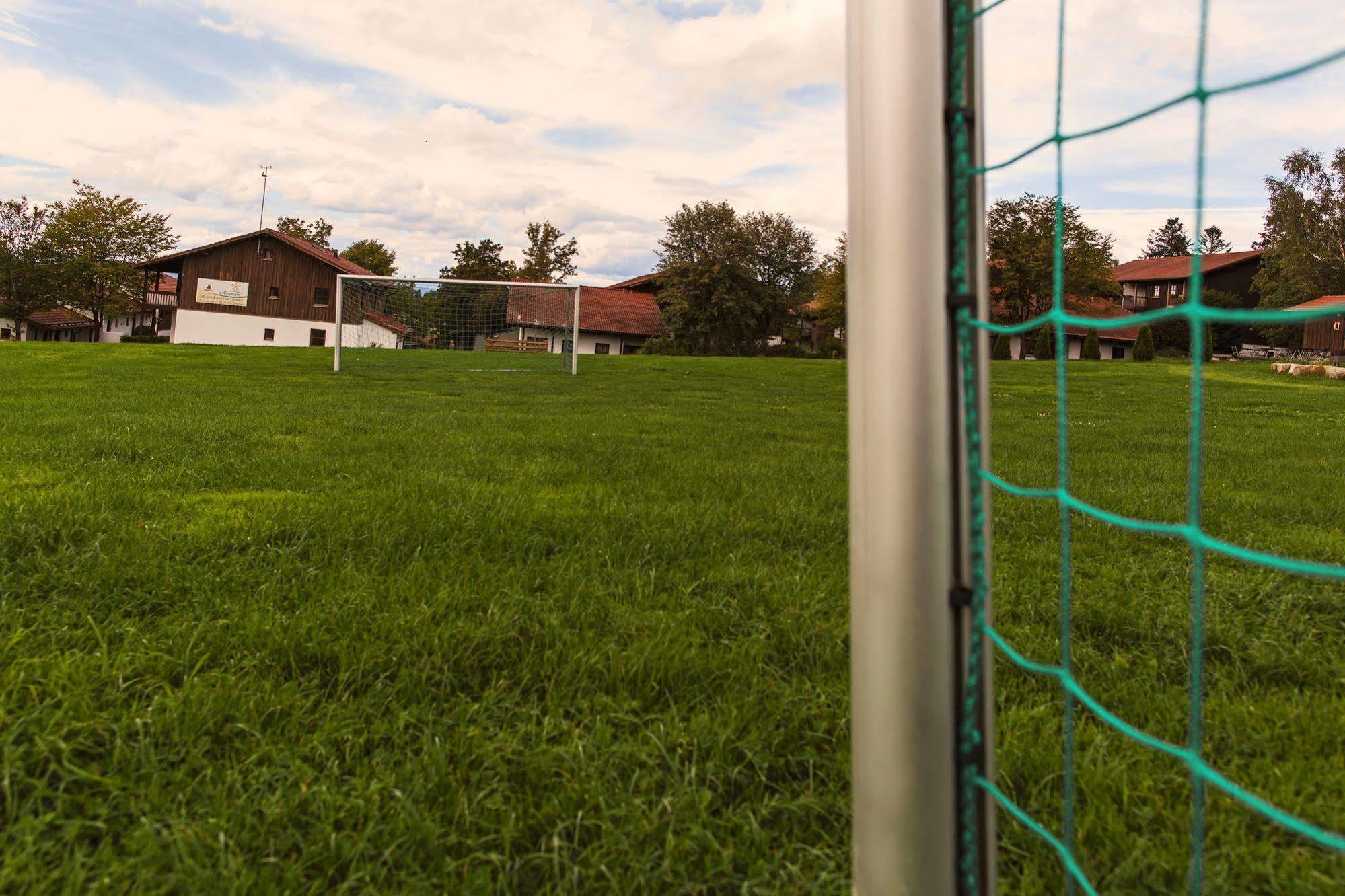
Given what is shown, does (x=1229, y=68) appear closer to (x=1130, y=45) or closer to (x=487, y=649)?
(x=1130, y=45)

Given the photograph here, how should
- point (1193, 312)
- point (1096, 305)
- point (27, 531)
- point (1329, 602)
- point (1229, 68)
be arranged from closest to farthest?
point (1193, 312)
point (1229, 68)
point (1329, 602)
point (27, 531)
point (1096, 305)

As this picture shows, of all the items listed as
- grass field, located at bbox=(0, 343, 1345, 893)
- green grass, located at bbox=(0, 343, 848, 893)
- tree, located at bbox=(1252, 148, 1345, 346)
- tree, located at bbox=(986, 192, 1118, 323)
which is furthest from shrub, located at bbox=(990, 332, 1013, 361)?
green grass, located at bbox=(0, 343, 848, 893)

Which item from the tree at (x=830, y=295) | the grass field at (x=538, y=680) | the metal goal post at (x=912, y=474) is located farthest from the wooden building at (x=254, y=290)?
the metal goal post at (x=912, y=474)

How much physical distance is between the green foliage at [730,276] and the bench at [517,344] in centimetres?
2576

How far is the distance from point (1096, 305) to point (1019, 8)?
47.3 meters

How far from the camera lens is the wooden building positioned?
41.1 meters

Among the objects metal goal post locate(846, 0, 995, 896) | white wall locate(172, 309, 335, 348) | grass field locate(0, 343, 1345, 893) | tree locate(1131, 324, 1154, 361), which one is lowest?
grass field locate(0, 343, 1345, 893)

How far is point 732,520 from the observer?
10.8ft

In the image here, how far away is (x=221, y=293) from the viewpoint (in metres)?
41.5

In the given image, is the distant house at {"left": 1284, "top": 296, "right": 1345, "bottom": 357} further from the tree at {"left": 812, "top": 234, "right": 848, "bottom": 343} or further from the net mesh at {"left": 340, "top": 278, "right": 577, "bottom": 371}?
the net mesh at {"left": 340, "top": 278, "right": 577, "bottom": 371}

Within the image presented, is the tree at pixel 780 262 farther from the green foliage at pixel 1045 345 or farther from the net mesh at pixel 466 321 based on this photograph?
the net mesh at pixel 466 321

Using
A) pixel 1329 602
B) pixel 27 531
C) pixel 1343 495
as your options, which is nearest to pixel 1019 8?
pixel 1329 602

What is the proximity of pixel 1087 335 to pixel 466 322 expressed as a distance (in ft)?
106

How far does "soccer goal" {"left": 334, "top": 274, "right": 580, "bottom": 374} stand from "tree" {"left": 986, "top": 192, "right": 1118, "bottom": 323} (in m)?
21.8
